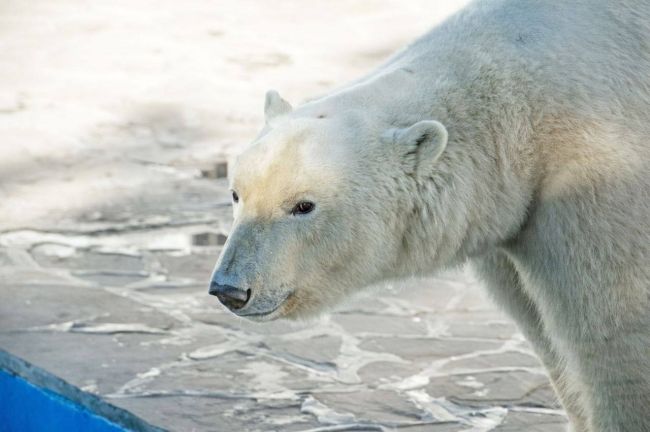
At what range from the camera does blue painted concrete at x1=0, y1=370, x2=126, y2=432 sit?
5.12 metres

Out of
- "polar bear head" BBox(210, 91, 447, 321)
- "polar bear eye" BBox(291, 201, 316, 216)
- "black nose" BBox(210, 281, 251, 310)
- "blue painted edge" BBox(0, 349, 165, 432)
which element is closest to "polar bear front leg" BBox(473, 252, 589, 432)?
"polar bear head" BBox(210, 91, 447, 321)

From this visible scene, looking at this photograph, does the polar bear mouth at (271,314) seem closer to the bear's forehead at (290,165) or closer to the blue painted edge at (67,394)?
the bear's forehead at (290,165)

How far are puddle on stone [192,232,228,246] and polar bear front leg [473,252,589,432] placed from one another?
2.90 meters

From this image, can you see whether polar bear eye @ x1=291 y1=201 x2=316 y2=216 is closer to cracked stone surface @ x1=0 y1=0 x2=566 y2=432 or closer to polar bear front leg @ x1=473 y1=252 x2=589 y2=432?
cracked stone surface @ x1=0 y1=0 x2=566 y2=432

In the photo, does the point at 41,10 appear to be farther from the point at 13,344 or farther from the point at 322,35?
the point at 13,344

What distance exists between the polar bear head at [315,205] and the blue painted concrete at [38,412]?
1374 millimetres

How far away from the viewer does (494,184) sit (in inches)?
157

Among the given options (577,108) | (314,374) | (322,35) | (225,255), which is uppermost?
(577,108)

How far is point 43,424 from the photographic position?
208 inches

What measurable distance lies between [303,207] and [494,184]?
547 millimetres

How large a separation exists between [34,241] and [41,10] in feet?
16.6

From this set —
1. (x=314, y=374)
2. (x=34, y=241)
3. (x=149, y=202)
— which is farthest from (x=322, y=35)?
(x=314, y=374)

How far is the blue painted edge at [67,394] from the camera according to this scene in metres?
5.00

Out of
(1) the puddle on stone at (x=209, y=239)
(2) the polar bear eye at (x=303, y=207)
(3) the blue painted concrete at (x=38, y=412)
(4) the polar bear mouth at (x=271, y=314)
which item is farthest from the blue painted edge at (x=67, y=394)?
(1) the puddle on stone at (x=209, y=239)
